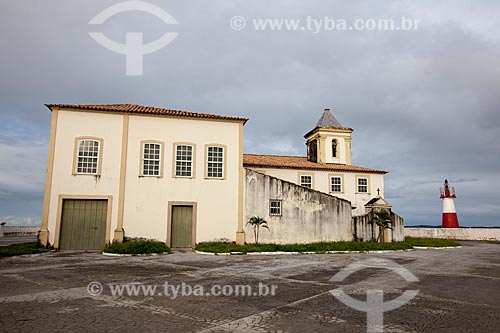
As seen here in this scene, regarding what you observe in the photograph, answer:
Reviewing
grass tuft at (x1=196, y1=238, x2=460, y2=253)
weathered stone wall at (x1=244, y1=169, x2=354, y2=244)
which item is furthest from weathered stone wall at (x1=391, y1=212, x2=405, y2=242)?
weathered stone wall at (x1=244, y1=169, x2=354, y2=244)

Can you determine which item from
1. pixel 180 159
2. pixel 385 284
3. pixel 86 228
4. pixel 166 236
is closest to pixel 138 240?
pixel 166 236

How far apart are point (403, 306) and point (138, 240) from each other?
12.9 meters

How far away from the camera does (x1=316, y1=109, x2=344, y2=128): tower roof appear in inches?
1243

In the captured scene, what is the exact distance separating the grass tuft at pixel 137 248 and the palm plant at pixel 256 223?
443cm

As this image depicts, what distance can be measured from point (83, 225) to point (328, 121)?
76.5 ft

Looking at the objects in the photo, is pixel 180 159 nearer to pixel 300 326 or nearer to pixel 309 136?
Answer: pixel 300 326

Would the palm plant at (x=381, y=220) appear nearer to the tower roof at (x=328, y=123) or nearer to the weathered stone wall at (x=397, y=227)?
the weathered stone wall at (x=397, y=227)

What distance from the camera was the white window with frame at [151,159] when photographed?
54.7 feet

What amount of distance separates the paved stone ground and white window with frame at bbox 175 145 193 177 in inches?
307

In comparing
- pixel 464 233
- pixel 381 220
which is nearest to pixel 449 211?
pixel 464 233

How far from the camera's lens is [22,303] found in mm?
5551

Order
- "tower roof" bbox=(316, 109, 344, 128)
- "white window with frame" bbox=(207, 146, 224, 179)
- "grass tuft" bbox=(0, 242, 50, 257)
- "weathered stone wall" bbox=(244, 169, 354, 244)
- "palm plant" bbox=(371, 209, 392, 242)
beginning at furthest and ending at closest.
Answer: "tower roof" bbox=(316, 109, 344, 128)
"palm plant" bbox=(371, 209, 392, 242)
"weathered stone wall" bbox=(244, 169, 354, 244)
"white window with frame" bbox=(207, 146, 224, 179)
"grass tuft" bbox=(0, 242, 50, 257)

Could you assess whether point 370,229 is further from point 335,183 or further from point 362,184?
point 362,184

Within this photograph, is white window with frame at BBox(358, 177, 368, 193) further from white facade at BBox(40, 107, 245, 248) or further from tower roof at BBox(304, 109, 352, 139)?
white facade at BBox(40, 107, 245, 248)
